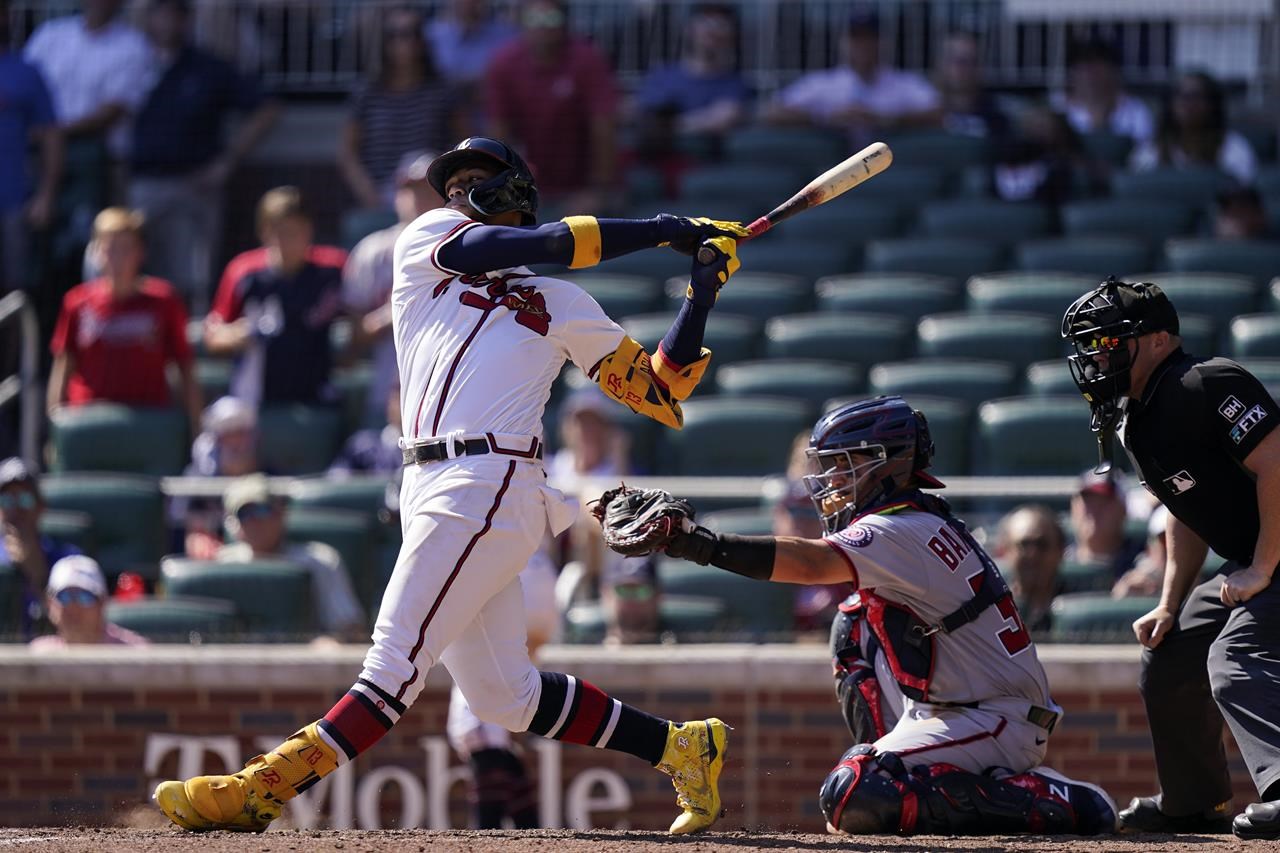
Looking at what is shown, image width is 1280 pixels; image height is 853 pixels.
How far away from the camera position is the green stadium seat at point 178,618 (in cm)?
693

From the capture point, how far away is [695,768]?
15.6 feet

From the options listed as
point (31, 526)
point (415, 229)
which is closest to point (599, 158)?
point (31, 526)

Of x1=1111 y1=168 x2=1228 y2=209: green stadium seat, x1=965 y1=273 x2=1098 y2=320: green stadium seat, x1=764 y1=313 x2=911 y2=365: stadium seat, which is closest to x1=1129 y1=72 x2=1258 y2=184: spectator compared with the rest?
x1=1111 y1=168 x2=1228 y2=209: green stadium seat

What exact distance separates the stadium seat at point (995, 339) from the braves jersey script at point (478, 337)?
14.1 feet

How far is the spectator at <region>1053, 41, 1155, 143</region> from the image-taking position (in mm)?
10406

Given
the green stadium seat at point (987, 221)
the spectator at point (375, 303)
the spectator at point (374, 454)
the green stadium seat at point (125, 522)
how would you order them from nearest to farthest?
the green stadium seat at point (125, 522) < the spectator at point (374, 454) < the spectator at point (375, 303) < the green stadium seat at point (987, 221)

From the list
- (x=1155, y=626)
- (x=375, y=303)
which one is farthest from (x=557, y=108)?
(x=1155, y=626)

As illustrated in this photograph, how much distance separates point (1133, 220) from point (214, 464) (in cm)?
462

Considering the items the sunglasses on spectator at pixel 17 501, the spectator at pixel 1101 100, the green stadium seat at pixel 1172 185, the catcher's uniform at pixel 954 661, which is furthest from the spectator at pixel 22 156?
the catcher's uniform at pixel 954 661

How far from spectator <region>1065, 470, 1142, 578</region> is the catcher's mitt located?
292 centimetres

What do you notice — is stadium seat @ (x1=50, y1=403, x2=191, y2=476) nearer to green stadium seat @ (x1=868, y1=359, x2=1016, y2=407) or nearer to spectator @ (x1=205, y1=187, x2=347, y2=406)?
spectator @ (x1=205, y1=187, x2=347, y2=406)

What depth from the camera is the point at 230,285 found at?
29.2 feet

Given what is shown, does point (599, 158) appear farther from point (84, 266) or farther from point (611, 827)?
point (611, 827)

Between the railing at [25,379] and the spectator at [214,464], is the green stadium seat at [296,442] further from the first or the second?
the railing at [25,379]
